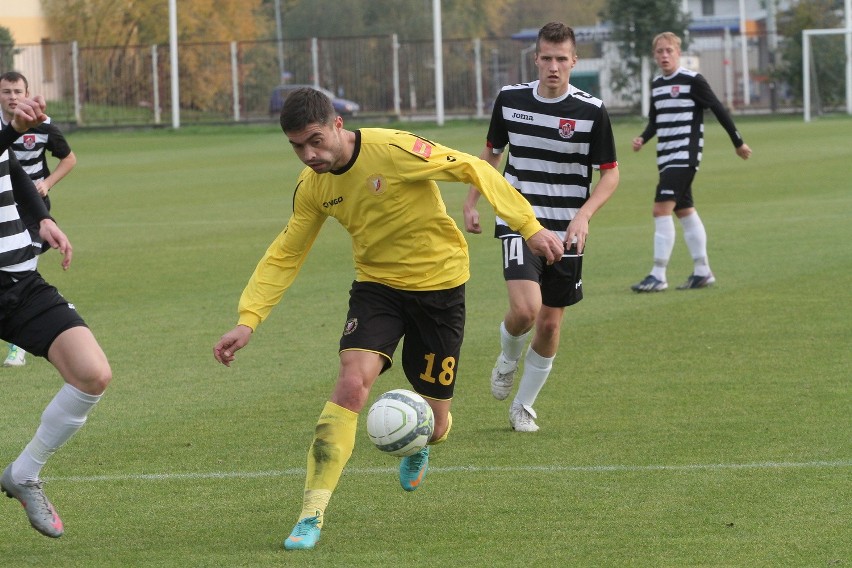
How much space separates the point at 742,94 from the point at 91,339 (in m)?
48.6

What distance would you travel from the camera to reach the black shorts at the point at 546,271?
7.23 meters

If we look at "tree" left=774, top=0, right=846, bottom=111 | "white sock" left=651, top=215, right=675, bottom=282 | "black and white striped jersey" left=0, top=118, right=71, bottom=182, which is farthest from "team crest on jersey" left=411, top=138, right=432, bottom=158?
"tree" left=774, top=0, right=846, bottom=111

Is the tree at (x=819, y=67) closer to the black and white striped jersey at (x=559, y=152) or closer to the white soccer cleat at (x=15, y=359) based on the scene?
the white soccer cleat at (x=15, y=359)

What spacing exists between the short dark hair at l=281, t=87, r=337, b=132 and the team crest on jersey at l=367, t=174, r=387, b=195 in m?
0.36

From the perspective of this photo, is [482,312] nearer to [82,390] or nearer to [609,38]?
[82,390]

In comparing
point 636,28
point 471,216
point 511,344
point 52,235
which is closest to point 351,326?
point 52,235

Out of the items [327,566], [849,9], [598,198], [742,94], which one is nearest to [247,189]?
[598,198]

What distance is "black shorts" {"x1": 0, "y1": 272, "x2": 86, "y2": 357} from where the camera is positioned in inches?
217

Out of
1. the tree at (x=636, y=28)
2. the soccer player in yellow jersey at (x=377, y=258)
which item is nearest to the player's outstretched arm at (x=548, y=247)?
the soccer player in yellow jersey at (x=377, y=258)

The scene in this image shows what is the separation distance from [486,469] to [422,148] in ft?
5.55

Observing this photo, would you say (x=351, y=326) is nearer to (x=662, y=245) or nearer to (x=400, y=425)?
(x=400, y=425)

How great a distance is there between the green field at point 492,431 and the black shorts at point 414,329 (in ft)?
1.75

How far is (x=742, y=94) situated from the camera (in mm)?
51844

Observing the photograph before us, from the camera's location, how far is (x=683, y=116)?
12.9 metres
